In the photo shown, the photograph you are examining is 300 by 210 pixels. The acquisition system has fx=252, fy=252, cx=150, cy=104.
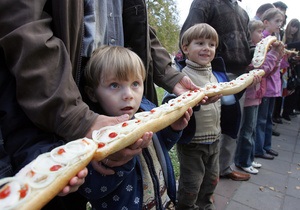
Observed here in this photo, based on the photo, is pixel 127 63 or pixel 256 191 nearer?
pixel 127 63

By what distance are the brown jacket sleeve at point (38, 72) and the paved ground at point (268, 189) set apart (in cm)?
268

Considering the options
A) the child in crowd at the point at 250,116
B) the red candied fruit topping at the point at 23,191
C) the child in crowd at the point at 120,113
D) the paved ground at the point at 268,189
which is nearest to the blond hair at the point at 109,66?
the child in crowd at the point at 120,113

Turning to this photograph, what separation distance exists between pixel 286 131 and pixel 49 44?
22.9ft

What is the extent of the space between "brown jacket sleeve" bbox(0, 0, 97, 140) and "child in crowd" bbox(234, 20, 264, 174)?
10.6 feet

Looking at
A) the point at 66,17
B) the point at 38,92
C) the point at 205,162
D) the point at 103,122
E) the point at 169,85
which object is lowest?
the point at 205,162

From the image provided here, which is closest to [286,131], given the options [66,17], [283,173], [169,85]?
[283,173]

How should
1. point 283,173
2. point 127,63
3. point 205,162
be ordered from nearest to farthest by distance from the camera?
point 127,63, point 205,162, point 283,173

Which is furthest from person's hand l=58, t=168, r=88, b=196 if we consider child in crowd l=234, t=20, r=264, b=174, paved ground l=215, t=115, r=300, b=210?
child in crowd l=234, t=20, r=264, b=174

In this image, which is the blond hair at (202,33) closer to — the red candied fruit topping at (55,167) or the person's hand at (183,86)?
the person's hand at (183,86)

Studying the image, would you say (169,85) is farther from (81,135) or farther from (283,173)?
(283,173)

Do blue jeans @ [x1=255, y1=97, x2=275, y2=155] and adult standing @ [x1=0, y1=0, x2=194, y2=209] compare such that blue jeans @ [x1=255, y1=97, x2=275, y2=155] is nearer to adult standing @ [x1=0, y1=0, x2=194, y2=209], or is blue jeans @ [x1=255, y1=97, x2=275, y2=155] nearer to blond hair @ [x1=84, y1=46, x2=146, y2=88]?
blond hair @ [x1=84, y1=46, x2=146, y2=88]

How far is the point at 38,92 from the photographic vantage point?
1059 millimetres

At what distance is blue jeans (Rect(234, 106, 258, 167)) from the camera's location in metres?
3.87

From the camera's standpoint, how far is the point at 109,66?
145cm
